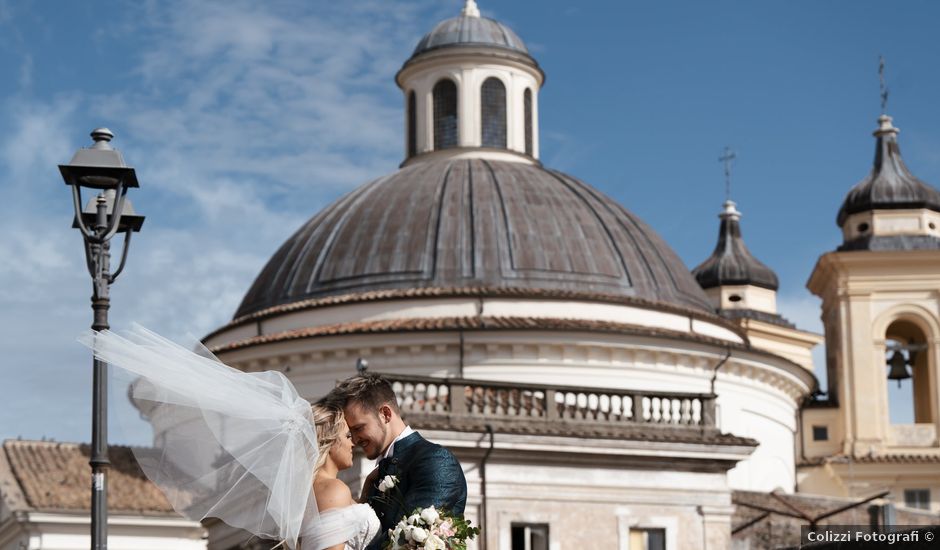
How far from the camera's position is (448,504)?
7.67 metres

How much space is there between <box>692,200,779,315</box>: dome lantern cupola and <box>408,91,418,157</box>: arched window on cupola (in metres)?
17.4

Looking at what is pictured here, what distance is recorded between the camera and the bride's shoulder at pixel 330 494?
302 inches

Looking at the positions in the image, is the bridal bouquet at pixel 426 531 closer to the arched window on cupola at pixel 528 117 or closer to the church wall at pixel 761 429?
the church wall at pixel 761 429

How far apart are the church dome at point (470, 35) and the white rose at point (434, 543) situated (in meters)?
39.5

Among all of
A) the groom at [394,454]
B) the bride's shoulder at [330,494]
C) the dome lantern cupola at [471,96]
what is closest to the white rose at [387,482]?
the groom at [394,454]

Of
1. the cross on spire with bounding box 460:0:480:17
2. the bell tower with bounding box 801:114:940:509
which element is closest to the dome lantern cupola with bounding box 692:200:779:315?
the bell tower with bounding box 801:114:940:509

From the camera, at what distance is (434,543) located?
296 inches

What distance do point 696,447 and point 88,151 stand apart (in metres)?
16.5

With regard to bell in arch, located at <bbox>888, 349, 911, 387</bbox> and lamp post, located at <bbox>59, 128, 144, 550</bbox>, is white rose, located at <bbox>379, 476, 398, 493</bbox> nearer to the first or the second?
lamp post, located at <bbox>59, 128, 144, 550</bbox>

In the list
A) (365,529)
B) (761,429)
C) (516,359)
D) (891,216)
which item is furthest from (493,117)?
(365,529)

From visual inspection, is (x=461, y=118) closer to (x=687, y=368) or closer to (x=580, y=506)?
(x=687, y=368)

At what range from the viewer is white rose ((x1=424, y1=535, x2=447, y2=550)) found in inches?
295

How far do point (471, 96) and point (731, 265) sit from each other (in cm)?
1957

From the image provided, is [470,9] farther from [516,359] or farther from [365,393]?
[365,393]
